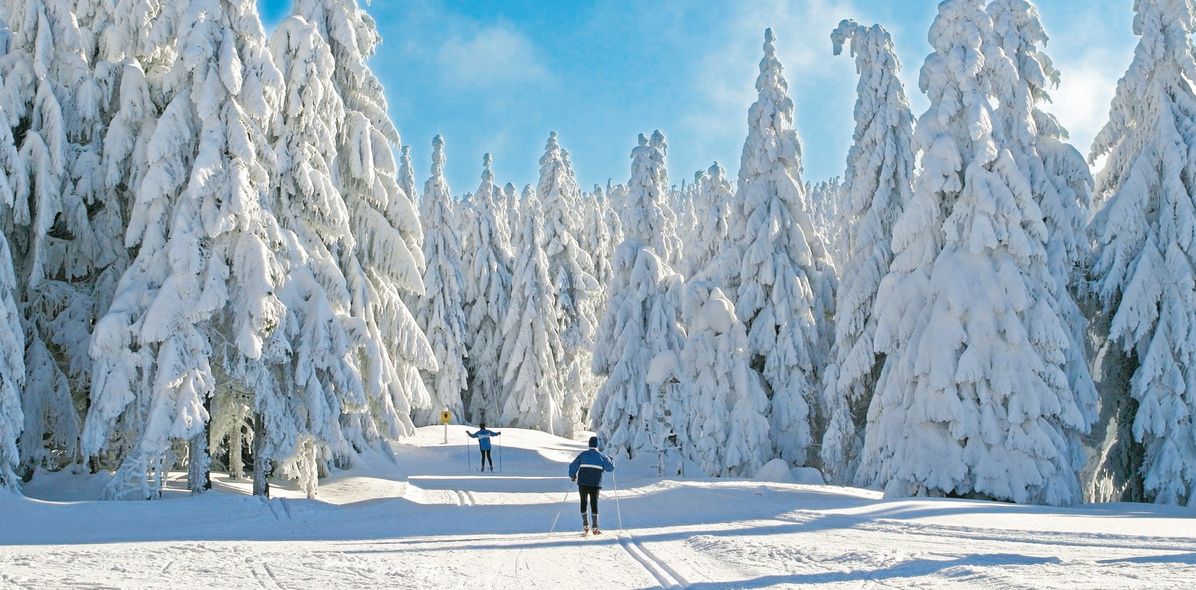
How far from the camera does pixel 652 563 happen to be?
1008cm

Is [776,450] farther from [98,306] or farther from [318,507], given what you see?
[98,306]

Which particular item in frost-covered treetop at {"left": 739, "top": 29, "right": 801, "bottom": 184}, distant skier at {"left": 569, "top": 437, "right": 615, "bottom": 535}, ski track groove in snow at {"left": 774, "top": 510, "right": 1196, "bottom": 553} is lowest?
ski track groove in snow at {"left": 774, "top": 510, "right": 1196, "bottom": 553}

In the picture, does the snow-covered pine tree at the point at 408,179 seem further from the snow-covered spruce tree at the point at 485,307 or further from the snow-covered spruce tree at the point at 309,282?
the snow-covered spruce tree at the point at 309,282

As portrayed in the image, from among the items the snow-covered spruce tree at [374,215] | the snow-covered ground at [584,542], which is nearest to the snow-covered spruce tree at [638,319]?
the snow-covered spruce tree at [374,215]

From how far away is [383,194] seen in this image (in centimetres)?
2284

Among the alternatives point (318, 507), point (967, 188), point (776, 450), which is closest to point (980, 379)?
point (967, 188)

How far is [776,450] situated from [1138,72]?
13676 mm

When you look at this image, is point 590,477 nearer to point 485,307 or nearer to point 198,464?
point 198,464

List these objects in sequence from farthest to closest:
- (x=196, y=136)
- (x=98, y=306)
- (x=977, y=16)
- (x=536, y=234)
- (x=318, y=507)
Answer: (x=536, y=234)
(x=977, y=16)
(x=98, y=306)
(x=196, y=136)
(x=318, y=507)

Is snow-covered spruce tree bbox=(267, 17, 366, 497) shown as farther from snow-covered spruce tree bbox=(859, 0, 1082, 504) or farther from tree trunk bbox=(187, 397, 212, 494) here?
snow-covered spruce tree bbox=(859, 0, 1082, 504)

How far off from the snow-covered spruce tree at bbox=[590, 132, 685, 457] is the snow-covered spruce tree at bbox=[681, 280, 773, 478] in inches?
168

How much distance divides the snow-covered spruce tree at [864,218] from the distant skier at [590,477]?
1269 cm

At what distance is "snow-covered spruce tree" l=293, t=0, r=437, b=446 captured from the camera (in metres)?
22.2

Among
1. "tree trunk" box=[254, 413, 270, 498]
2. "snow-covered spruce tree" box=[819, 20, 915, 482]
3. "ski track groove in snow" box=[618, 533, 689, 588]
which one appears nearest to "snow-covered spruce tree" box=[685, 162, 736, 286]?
"snow-covered spruce tree" box=[819, 20, 915, 482]
